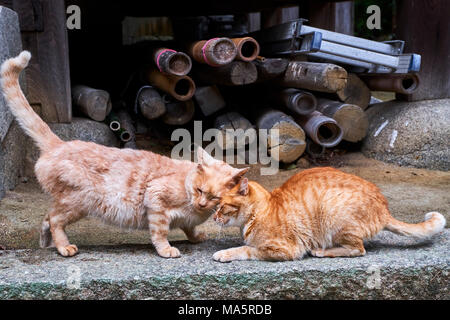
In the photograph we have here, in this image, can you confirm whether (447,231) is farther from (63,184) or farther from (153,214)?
(63,184)

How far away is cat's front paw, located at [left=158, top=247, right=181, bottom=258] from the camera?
324cm

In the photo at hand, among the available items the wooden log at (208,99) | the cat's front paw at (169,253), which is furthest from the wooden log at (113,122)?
the cat's front paw at (169,253)

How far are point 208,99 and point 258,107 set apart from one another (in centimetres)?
82

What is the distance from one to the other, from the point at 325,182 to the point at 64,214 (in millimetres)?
1672

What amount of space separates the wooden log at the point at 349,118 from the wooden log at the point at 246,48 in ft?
4.41

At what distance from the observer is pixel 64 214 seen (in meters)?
3.29

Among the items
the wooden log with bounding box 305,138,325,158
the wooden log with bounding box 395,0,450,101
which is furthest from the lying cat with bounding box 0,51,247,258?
the wooden log with bounding box 395,0,450,101

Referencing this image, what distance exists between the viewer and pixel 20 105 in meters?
3.39

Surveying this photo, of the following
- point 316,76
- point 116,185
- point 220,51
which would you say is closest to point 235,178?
point 116,185

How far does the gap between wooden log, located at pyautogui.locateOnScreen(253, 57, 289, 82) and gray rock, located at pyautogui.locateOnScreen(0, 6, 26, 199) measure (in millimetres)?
2778

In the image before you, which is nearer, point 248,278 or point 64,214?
point 248,278

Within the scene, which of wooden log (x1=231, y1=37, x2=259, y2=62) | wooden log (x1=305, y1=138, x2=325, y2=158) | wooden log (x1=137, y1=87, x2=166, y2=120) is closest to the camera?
wooden log (x1=231, y1=37, x2=259, y2=62)

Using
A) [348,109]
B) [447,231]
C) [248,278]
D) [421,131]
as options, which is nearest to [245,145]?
[348,109]

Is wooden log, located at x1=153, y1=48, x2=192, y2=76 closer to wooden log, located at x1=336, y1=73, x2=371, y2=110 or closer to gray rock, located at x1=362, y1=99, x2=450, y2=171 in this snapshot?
wooden log, located at x1=336, y1=73, x2=371, y2=110
